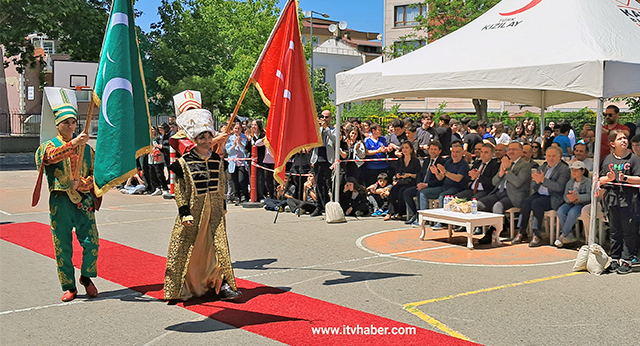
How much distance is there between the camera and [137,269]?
8.20m

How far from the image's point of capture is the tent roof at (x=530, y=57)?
8.27 m

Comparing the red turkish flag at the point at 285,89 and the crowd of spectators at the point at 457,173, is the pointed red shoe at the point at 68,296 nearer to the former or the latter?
the red turkish flag at the point at 285,89

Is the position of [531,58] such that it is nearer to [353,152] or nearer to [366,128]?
[353,152]

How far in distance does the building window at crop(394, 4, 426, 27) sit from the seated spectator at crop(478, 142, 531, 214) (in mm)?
47952

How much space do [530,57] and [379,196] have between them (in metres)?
4.73

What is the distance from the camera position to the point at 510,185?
10.3 m

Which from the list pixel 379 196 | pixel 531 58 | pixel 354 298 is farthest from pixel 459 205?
pixel 354 298

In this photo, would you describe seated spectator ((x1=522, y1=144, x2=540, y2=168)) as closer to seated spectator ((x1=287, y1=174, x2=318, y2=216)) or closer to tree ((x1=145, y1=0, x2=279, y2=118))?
seated spectator ((x1=287, y1=174, x2=318, y2=216))

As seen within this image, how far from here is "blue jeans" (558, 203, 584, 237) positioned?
9203 millimetres

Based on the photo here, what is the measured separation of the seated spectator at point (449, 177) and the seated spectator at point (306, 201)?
263cm

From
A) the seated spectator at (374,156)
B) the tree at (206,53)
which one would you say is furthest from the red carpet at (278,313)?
the tree at (206,53)

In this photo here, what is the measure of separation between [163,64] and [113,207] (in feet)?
80.2

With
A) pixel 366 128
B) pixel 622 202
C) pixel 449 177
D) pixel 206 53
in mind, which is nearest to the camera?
pixel 622 202

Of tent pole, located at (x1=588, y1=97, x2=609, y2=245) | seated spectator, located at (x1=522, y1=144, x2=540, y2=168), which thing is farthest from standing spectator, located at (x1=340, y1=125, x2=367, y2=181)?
tent pole, located at (x1=588, y1=97, x2=609, y2=245)
